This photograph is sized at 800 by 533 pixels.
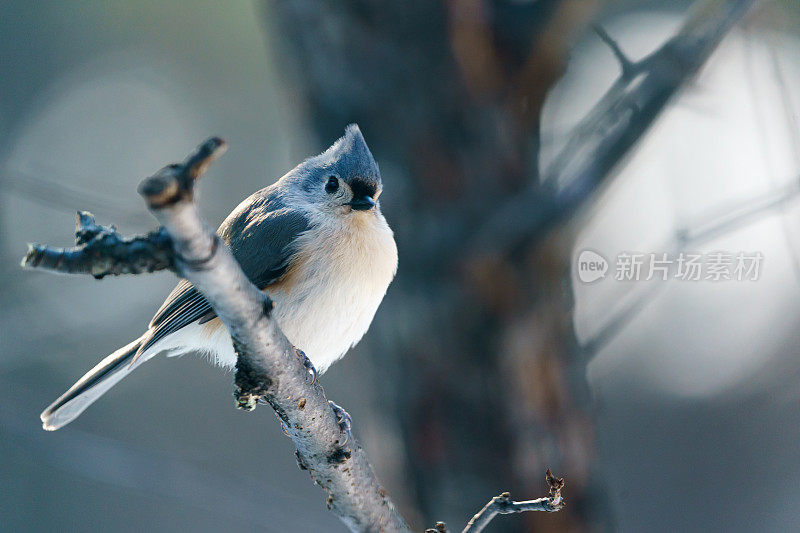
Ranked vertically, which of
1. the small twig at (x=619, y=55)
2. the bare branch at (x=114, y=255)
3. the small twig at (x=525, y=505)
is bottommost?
the small twig at (x=525, y=505)

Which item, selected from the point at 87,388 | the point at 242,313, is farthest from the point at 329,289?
the point at 242,313

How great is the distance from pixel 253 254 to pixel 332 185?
1.32 feet

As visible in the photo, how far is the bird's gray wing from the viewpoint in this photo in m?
2.29

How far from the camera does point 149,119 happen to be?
20.9 feet

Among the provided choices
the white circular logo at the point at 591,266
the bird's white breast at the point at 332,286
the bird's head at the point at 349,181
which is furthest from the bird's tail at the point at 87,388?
the white circular logo at the point at 591,266

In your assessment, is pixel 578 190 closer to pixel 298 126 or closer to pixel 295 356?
pixel 295 356

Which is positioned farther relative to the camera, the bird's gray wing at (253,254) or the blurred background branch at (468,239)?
the blurred background branch at (468,239)

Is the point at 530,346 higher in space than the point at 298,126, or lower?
lower

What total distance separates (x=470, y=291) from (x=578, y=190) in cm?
76

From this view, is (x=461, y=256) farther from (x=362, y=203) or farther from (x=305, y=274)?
(x=305, y=274)

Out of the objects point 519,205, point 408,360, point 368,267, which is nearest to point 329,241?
point 368,267

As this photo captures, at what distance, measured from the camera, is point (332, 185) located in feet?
8.41

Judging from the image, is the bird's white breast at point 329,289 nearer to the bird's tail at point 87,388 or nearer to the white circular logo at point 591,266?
the bird's tail at point 87,388

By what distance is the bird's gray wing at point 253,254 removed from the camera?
2.29 metres
